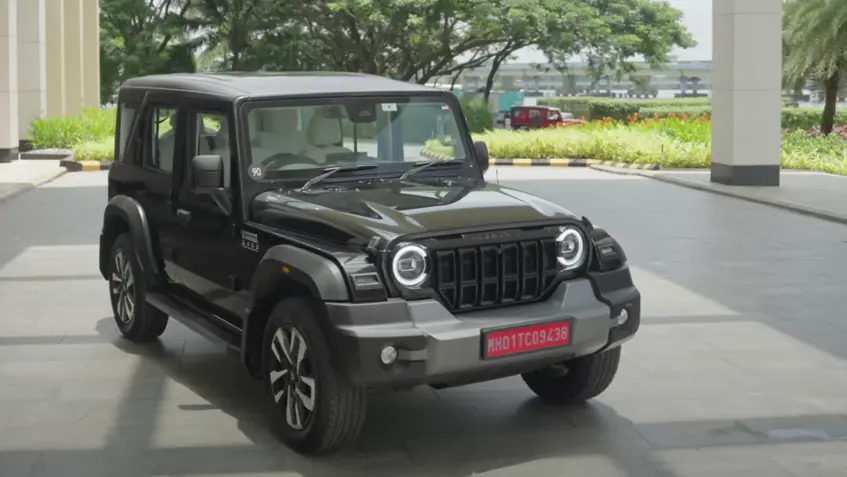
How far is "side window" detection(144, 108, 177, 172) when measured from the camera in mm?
7512

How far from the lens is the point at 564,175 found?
2539 cm

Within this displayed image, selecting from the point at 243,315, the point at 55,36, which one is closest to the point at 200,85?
the point at 243,315

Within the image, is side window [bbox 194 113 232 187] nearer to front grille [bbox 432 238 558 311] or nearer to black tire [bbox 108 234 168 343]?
black tire [bbox 108 234 168 343]

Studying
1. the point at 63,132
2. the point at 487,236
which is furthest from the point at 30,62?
the point at 487,236

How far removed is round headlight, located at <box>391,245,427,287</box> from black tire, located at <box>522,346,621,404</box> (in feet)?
Answer: 4.07

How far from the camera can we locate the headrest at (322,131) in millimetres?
6668

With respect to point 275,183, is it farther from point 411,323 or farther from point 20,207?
point 20,207

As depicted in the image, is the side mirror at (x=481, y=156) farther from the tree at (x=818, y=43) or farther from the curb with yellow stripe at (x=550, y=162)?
the tree at (x=818, y=43)

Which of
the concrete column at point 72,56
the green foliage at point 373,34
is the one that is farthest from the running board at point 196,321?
the green foliage at point 373,34

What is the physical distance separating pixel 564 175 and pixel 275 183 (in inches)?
758

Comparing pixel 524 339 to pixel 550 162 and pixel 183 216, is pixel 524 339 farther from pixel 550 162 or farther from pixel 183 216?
pixel 550 162

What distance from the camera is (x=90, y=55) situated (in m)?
39.6

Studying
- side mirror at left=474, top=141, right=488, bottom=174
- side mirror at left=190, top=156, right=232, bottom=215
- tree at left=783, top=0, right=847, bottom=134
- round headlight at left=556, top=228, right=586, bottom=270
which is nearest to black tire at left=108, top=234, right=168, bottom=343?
side mirror at left=190, top=156, right=232, bottom=215

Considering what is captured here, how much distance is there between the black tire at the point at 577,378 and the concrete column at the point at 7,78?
72.3 feet
